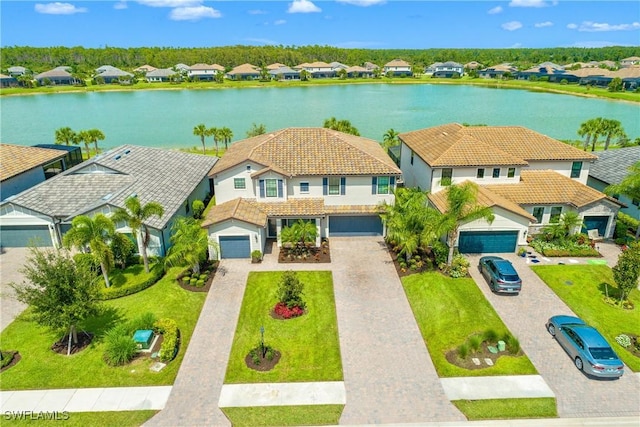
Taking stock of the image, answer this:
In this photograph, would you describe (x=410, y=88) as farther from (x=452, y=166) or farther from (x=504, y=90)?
(x=452, y=166)

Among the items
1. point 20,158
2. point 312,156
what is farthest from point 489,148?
point 20,158

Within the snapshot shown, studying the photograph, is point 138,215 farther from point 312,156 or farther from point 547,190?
point 547,190

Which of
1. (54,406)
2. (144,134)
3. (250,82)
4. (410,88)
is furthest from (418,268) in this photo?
(250,82)

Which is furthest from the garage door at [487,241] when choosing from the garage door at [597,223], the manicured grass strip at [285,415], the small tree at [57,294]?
the small tree at [57,294]

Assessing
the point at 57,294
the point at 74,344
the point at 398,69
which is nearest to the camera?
the point at 57,294

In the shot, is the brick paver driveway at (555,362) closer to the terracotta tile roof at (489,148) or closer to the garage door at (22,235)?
the terracotta tile roof at (489,148)

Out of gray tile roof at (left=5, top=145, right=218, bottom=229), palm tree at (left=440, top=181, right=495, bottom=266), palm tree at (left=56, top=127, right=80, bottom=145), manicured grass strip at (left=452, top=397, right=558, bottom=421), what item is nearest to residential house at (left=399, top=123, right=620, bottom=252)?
palm tree at (left=440, top=181, right=495, bottom=266)
